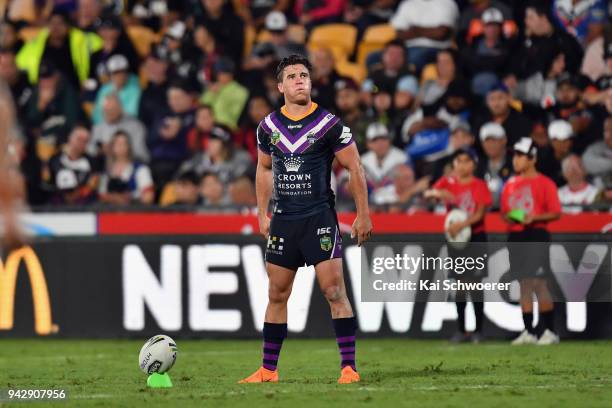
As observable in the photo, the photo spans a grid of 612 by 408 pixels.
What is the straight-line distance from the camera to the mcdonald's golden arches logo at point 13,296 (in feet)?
53.6

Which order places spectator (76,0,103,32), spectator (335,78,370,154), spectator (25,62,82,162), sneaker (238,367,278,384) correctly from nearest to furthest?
sneaker (238,367,278,384) → spectator (335,78,370,154) → spectator (25,62,82,162) → spectator (76,0,103,32)

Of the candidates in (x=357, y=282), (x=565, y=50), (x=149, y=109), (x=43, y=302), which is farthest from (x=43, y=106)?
(x=565, y=50)

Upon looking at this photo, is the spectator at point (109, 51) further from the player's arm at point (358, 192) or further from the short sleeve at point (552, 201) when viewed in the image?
the player's arm at point (358, 192)

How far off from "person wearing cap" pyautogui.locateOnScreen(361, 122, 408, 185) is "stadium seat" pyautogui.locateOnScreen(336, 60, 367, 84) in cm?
180

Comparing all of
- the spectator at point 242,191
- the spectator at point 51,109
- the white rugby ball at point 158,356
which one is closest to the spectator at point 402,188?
the spectator at point 242,191

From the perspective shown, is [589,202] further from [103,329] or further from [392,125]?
[103,329]

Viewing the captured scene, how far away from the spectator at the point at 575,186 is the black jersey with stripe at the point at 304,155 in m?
6.46

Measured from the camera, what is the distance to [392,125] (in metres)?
18.1

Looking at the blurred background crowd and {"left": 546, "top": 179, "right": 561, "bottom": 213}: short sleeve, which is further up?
the blurred background crowd

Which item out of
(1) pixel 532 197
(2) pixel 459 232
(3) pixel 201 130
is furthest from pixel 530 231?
(3) pixel 201 130

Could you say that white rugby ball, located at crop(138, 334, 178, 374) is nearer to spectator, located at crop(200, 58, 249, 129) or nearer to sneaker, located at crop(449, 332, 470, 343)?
sneaker, located at crop(449, 332, 470, 343)

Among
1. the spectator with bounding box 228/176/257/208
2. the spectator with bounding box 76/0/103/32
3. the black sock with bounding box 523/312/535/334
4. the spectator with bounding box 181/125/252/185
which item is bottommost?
the black sock with bounding box 523/312/535/334

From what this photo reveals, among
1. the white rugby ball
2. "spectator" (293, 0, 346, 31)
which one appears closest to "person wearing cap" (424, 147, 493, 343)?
"spectator" (293, 0, 346, 31)

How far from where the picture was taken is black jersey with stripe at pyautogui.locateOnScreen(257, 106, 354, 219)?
1046cm
